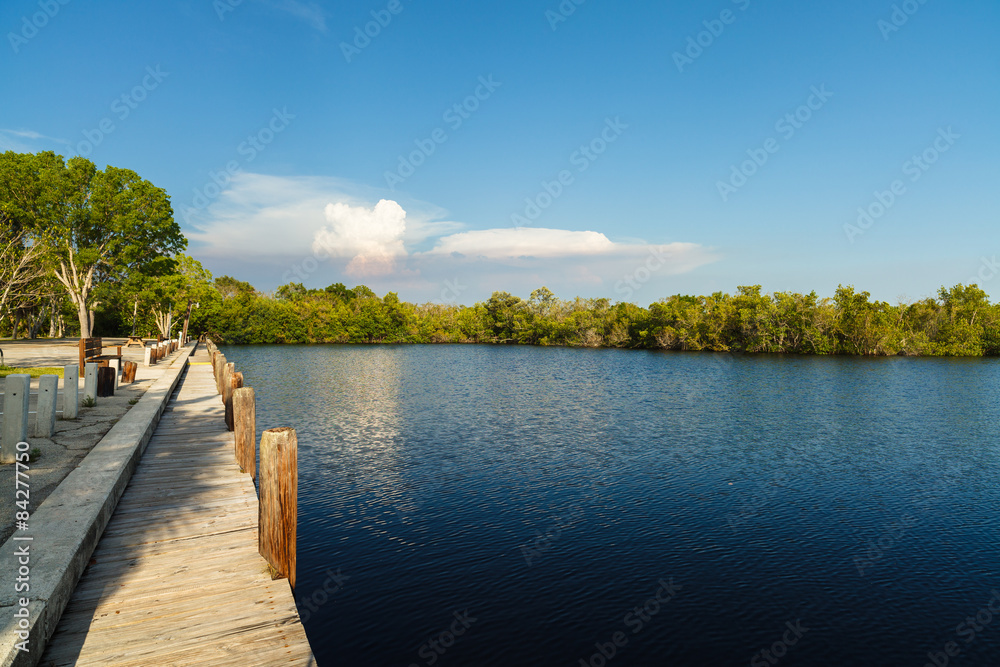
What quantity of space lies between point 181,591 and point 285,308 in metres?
94.8

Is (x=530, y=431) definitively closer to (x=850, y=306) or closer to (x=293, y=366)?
A: (x=293, y=366)

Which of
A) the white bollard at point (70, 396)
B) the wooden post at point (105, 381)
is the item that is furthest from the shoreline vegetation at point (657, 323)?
the white bollard at point (70, 396)

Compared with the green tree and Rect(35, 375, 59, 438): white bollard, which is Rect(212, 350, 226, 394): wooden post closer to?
Rect(35, 375, 59, 438): white bollard

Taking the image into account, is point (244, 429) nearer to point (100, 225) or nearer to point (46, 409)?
point (46, 409)

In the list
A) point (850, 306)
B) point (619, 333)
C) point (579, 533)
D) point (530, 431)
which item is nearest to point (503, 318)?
point (619, 333)

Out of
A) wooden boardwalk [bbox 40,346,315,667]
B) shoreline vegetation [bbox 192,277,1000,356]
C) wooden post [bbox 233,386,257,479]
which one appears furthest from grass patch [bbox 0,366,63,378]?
shoreline vegetation [bbox 192,277,1000,356]

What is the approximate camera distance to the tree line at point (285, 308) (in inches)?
1561

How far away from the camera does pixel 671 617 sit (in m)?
8.05

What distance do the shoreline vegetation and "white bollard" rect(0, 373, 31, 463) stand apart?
69.4 metres

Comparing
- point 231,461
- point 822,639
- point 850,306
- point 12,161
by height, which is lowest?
point 822,639

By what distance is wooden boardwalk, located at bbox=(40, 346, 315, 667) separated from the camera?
4.25 metres

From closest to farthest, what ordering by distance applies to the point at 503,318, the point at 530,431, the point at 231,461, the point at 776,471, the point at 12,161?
the point at 231,461
the point at 776,471
the point at 530,431
the point at 12,161
the point at 503,318

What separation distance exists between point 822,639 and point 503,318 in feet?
343

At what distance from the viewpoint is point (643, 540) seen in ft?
34.6
